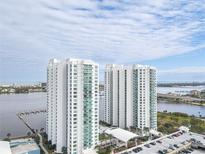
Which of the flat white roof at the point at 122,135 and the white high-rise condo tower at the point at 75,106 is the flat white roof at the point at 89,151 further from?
the flat white roof at the point at 122,135

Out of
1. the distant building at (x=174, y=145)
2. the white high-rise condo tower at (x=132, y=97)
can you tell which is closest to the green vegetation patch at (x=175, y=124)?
the white high-rise condo tower at (x=132, y=97)

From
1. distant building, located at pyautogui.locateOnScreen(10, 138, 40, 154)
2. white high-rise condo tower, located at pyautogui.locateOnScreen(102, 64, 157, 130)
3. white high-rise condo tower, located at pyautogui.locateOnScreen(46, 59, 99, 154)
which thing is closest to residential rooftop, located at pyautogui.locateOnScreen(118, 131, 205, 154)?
white high-rise condo tower, located at pyautogui.locateOnScreen(46, 59, 99, 154)

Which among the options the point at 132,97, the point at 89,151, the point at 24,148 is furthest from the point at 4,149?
the point at 132,97

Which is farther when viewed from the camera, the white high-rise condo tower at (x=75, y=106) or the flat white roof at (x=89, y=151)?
the white high-rise condo tower at (x=75, y=106)

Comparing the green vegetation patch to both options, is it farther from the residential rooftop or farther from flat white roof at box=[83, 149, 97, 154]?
flat white roof at box=[83, 149, 97, 154]

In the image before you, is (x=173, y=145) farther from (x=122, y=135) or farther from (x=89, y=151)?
(x=89, y=151)
